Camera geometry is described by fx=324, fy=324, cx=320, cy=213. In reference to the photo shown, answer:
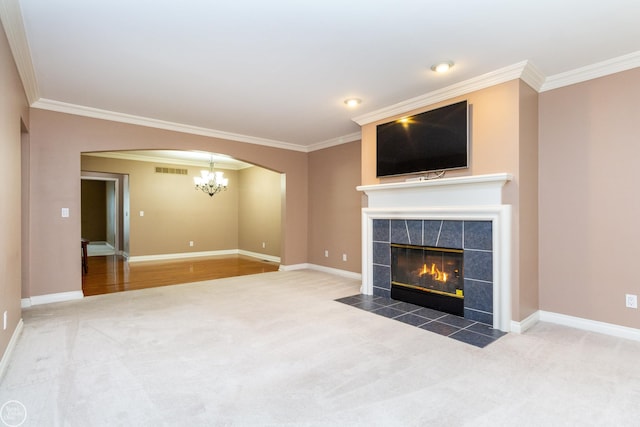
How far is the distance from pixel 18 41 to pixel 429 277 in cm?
453

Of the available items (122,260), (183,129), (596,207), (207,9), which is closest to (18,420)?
(207,9)

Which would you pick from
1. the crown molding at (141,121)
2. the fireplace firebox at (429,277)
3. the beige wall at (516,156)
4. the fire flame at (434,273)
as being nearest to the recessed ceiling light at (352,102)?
the beige wall at (516,156)

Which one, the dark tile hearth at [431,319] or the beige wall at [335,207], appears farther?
the beige wall at [335,207]

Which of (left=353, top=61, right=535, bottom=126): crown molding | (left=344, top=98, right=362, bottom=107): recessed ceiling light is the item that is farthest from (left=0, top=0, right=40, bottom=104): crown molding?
(left=353, top=61, right=535, bottom=126): crown molding

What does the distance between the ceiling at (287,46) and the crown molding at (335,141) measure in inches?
56.7

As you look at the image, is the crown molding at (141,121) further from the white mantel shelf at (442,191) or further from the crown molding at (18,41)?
the white mantel shelf at (442,191)

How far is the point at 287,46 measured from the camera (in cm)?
277

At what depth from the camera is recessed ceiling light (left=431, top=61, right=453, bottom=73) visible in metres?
3.08

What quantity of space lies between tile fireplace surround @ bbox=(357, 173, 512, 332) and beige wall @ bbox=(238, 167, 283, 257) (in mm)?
3389

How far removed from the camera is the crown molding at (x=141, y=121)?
422 centimetres

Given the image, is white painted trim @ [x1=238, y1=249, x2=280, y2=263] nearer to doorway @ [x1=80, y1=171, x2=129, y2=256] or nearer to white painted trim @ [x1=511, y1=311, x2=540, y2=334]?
doorway @ [x1=80, y1=171, x2=129, y2=256]

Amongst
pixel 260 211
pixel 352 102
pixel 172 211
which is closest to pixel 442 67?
pixel 352 102

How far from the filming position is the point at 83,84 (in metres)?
3.61

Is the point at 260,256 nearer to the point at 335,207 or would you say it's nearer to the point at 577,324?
the point at 335,207
